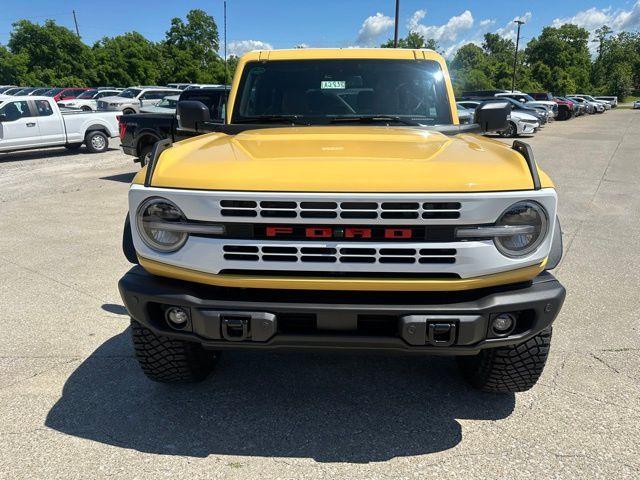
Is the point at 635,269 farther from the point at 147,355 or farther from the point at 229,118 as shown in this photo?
the point at 147,355

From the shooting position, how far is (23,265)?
18.1 ft

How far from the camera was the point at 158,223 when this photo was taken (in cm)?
240

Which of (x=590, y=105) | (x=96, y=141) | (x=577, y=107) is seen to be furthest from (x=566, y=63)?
(x=96, y=141)

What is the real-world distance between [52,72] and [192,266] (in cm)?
5369

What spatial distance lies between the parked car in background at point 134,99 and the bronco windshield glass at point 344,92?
1932 centimetres

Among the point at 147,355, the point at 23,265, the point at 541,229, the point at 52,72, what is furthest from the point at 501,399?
the point at 52,72

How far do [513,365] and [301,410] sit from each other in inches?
46.6

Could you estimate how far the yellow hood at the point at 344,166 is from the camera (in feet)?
7.46

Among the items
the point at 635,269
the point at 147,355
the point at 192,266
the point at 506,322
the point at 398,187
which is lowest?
the point at 635,269

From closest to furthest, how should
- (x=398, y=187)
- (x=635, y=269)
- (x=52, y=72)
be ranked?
1. (x=398, y=187)
2. (x=635, y=269)
3. (x=52, y=72)

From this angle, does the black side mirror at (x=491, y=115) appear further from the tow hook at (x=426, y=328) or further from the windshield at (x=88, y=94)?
the windshield at (x=88, y=94)

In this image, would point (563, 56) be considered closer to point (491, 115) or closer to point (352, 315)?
point (491, 115)

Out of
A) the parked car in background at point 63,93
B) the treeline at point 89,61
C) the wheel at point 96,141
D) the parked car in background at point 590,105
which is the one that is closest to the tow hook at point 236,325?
the wheel at point 96,141

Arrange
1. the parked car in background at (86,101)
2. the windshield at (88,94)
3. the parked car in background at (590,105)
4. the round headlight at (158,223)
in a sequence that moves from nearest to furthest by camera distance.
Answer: the round headlight at (158,223) < the parked car in background at (86,101) < the windshield at (88,94) < the parked car in background at (590,105)
